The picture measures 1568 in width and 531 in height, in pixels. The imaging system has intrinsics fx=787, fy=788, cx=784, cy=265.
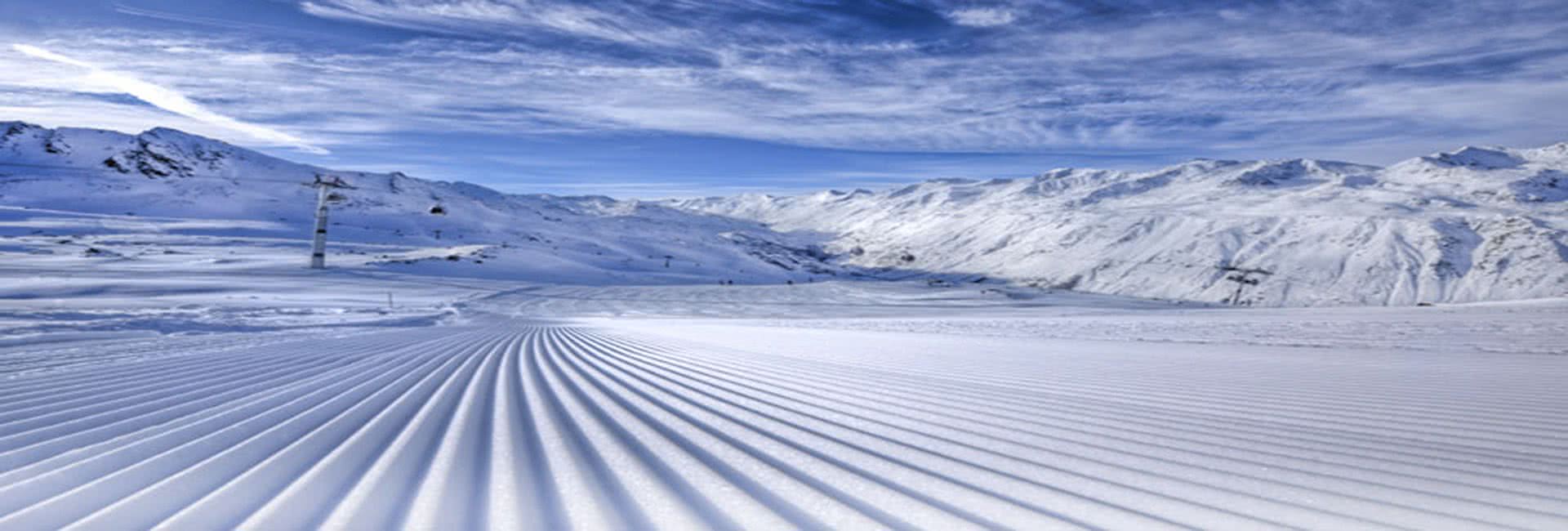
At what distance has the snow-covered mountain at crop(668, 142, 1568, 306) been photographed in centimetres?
7069

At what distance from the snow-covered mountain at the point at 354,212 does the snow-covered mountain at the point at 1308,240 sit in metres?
29.8

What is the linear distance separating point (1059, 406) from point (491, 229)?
4221 inches

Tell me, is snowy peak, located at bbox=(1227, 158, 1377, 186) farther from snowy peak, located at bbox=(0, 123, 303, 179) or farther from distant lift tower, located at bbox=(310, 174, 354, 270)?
snowy peak, located at bbox=(0, 123, 303, 179)

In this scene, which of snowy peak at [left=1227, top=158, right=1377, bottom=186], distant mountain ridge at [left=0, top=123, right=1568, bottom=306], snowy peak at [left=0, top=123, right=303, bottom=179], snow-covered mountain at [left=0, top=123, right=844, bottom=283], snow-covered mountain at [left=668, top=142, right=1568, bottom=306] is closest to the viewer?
snow-covered mountain at [left=0, top=123, right=844, bottom=283]

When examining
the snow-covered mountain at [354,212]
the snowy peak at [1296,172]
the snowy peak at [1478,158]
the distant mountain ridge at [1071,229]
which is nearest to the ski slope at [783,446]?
the snow-covered mountain at [354,212]

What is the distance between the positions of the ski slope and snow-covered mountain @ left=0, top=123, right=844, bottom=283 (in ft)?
149

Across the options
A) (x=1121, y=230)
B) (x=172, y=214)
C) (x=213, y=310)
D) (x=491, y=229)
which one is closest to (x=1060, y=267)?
(x=1121, y=230)

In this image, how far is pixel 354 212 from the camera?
105 metres

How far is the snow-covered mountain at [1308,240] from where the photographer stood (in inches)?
2783

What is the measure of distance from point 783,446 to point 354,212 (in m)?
116

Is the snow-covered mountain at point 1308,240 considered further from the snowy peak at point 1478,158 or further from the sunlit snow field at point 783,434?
the sunlit snow field at point 783,434

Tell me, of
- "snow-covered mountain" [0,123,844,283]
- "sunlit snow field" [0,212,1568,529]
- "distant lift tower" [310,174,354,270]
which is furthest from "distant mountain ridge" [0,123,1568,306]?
"sunlit snow field" [0,212,1568,529]

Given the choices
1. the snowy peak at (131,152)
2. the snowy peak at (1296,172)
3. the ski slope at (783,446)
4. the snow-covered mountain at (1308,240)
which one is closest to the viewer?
the ski slope at (783,446)

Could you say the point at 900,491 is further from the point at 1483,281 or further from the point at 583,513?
the point at 1483,281
